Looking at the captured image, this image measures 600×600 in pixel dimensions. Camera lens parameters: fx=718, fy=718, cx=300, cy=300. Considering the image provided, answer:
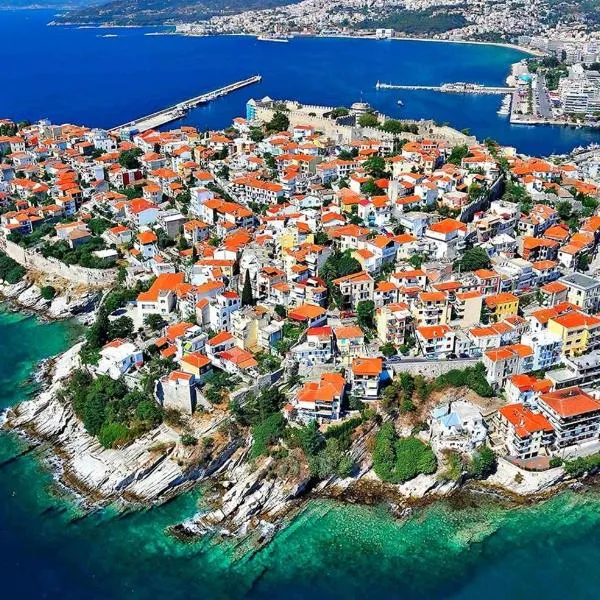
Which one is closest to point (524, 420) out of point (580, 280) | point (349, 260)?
point (580, 280)

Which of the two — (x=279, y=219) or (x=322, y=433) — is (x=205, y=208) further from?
(x=322, y=433)

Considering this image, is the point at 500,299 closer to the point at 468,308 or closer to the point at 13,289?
the point at 468,308

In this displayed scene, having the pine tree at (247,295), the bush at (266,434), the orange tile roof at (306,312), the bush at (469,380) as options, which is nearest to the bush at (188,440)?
the bush at (266,434)

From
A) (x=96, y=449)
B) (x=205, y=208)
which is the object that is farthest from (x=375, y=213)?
(x=96, y=449)

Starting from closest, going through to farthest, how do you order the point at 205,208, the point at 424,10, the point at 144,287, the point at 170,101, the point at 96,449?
the point at 96,449, the point at 144,287, the point at 205,208, the point at 170,101, the point at 424,10

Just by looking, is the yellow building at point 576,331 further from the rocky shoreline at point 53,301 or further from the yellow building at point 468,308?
the rocky shoreline at point 53,301

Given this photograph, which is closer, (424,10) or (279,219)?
(279,219)

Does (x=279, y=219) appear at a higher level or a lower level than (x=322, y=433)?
higher
